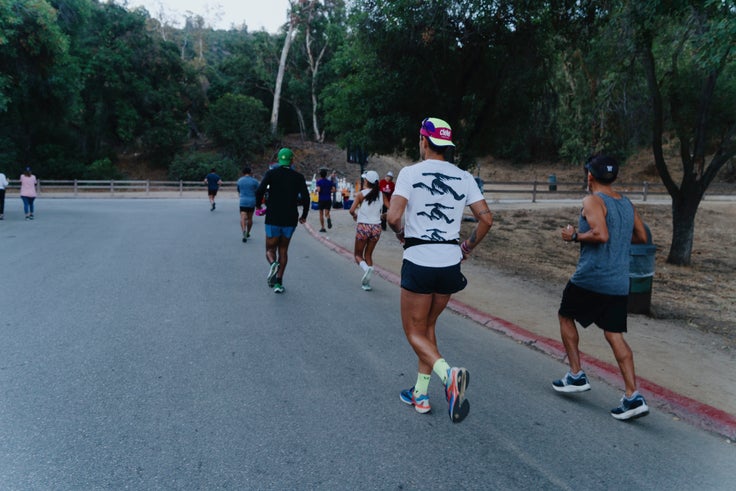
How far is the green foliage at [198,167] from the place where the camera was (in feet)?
137

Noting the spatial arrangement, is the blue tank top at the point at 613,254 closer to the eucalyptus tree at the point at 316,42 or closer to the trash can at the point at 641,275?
the trash can at the point at 641,275

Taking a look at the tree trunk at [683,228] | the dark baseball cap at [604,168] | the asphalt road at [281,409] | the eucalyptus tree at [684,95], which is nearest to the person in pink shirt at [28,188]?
the asphalt road at [281,409]

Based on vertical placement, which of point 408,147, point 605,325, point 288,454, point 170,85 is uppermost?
point 170,85

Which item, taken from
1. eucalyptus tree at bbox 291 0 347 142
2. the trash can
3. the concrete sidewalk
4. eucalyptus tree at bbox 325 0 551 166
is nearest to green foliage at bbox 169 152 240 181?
eucalyptus tree at bbox 291 0 347 142

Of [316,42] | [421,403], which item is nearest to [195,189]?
[316,42]

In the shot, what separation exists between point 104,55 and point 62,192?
41.7 ft

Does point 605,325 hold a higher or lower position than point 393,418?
higher

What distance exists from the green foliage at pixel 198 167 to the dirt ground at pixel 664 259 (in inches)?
912

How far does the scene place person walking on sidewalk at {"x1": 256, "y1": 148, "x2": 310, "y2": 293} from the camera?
8094mm

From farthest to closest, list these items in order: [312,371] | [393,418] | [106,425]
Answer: [312,371] → [393,418] → [106,425]

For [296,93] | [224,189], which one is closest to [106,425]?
[224,189]

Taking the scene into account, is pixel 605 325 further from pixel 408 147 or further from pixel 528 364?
pixel 408 147

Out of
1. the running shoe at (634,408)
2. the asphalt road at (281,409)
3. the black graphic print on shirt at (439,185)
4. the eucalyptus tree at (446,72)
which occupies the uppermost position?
the eucalyptus tree at (446,72)

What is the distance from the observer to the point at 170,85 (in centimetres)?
4588
